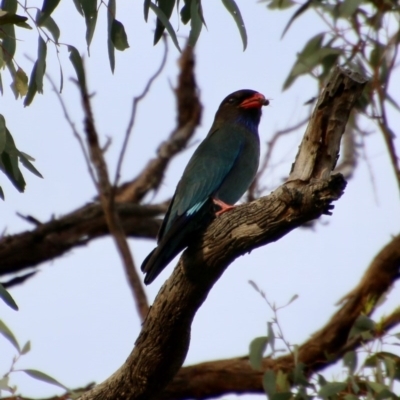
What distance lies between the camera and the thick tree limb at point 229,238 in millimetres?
3537

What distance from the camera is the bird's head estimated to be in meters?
6.00

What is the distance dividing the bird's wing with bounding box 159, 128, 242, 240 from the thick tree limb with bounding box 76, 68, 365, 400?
500mm

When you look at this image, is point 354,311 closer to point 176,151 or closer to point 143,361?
point 143,361

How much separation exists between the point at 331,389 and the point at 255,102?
1964mm

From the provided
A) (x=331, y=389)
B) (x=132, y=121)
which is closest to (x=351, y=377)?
(x=331, y=389)

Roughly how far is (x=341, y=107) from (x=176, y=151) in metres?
5.62

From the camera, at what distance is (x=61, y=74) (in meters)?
4.28

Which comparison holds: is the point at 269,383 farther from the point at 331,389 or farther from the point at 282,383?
the point at 331,389

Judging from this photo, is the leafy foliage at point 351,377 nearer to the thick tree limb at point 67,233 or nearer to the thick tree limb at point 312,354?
the thick tree limb at point 312,354

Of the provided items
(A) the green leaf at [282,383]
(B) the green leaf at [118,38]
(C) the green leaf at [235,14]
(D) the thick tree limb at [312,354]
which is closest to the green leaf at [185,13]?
(C) the green leaf at [235,14]

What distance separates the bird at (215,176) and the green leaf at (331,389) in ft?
3.30

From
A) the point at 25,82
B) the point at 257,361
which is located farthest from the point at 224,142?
the point at 25,82

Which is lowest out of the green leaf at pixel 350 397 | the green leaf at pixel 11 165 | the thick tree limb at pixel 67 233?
the green leaf at pixel 350 397

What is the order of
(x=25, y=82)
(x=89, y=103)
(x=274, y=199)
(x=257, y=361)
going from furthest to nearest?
(x=89, y=103)
(x=257, y=361)
(x=25, y=82)
(x=274, y=199)
